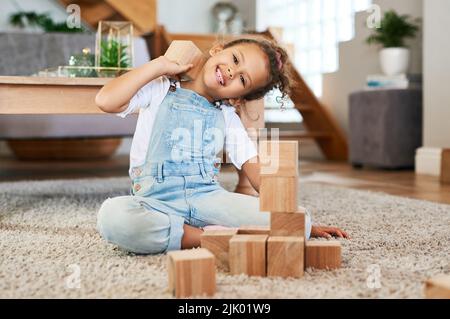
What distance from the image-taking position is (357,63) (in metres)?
4.18

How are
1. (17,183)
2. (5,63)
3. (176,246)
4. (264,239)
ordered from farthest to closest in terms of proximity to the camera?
1. (5,63)
2. (17,183)
3. (176,246)
4. (264,239)

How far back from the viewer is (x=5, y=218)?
164cm

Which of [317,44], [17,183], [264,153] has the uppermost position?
[317,44]

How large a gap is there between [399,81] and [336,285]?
2.67 m

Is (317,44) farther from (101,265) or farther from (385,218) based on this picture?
(101,265)

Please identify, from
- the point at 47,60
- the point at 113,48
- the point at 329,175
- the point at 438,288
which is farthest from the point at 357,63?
the point at 438,288

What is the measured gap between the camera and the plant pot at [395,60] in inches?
136

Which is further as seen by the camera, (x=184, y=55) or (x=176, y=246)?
(x=184, y=55)

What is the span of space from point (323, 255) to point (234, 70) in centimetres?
42

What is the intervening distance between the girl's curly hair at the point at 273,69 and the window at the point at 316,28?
2.93m

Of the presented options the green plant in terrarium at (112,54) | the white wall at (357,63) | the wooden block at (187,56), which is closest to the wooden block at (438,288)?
the wooden block at (187,56)

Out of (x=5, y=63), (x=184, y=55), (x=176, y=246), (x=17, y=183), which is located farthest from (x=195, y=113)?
(x=5, y=63)

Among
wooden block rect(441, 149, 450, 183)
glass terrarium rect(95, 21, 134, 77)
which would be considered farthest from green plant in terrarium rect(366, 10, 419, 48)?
glass terrarium rect(95, 21, 134, 77)
